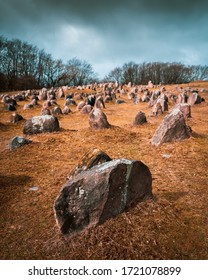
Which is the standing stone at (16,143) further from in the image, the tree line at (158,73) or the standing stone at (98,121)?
the tree line at (158,73)

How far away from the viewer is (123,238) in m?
4.32

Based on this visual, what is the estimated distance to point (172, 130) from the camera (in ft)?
30.8

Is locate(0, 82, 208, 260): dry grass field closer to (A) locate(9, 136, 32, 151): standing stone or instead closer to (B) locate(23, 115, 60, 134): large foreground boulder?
(A) locate(9, 136, 32, 151): standing stone

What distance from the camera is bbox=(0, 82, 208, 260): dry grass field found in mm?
4195

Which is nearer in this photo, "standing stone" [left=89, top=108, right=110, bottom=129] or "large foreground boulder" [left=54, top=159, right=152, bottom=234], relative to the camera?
"large foreground boulder" [left=54, top=159, right=152, bottom=234]

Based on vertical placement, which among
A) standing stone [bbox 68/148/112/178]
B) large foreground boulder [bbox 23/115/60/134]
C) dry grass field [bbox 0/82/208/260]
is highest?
standing stone [bbox 68/148/112/178]

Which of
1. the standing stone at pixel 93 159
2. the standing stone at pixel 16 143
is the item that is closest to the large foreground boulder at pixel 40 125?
the standing stone at pixel 16 143

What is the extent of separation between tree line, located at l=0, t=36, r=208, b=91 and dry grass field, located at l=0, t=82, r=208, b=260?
40.8 metres

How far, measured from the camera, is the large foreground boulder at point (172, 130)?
9.36m

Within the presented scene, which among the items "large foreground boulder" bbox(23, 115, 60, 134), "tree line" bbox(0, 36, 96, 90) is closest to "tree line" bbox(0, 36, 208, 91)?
"tree line" bbox(0, 36, 96, 90)

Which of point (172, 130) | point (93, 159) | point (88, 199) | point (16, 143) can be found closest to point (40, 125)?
point (16, 143)

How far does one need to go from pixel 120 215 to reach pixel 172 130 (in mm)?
5402

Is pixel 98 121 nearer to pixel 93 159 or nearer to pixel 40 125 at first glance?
pixel 40 125
